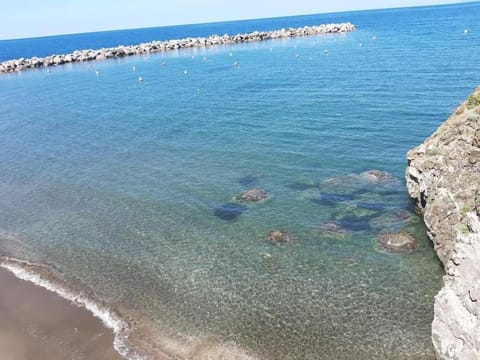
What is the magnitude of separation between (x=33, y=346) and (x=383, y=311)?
1619 cm

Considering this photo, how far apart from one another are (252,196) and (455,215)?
13.8 meters

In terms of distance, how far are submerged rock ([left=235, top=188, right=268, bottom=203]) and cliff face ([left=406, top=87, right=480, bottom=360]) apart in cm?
1003

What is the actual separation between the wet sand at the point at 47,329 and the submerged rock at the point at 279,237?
1073 centimetres

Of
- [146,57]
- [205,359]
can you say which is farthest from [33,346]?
[146,57]

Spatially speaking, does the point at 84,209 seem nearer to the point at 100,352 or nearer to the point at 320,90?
the point at 100,352

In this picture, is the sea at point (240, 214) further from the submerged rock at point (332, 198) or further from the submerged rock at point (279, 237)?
the submerged rock at point (279, 237)

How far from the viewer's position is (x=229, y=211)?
29.6 meters

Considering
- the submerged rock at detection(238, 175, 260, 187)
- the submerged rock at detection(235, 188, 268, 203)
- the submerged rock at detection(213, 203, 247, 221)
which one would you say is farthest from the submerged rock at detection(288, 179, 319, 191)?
the submerged rock at detection(213, 203, 247, 221)

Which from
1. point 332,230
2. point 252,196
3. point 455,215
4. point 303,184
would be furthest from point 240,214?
point 455,215

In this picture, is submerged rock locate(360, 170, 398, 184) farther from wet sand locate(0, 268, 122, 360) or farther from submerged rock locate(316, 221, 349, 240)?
wet sand locate(0, 268, 122, 360)

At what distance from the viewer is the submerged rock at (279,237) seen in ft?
84.3

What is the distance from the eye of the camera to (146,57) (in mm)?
123875

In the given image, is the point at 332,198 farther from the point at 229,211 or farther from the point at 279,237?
the point at 229,211

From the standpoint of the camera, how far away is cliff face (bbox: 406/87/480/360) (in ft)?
48.3
